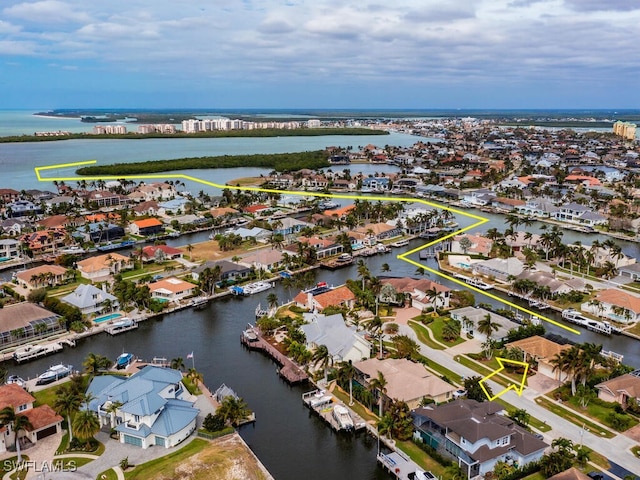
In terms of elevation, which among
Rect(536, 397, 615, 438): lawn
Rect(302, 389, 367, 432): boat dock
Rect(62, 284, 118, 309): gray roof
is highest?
Rect(62, 284, 118, 309): gray roof

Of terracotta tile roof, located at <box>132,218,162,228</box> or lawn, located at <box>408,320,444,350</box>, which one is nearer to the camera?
lawn, located at <box>408,320,444,350</box>

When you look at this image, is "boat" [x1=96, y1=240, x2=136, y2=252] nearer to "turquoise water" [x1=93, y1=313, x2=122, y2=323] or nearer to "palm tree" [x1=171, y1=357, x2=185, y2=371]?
"turquoise water" [x1=93, y1=313, x2=122, y2=323]

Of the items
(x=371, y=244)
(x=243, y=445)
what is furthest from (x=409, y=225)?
(x=243, y=445)

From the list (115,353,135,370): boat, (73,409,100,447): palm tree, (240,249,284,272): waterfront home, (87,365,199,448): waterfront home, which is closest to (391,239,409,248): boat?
(240,249,284,272): waterfront home

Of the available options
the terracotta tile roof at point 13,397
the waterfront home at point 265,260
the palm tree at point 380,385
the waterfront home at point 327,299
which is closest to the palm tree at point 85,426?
the terracotta tile roof at point 13,397

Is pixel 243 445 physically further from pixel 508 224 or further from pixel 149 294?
pixel 508 224

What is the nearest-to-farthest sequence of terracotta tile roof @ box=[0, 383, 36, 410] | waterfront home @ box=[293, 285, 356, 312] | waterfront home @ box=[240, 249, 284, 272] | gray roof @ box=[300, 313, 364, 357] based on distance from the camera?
terracotta tile roof @ box=[0, 383, 36, 410]
gray roof @ box=[300, 313, 364, 357]
waterfront home @ box=[293, 285, 356, 312]
waterfront home @ box=[240, 249, 284, 272]

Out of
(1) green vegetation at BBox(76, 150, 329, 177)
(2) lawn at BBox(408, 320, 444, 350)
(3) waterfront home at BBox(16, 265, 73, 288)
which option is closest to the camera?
(2) lawn at BBox(408, 320, 444, 350)
